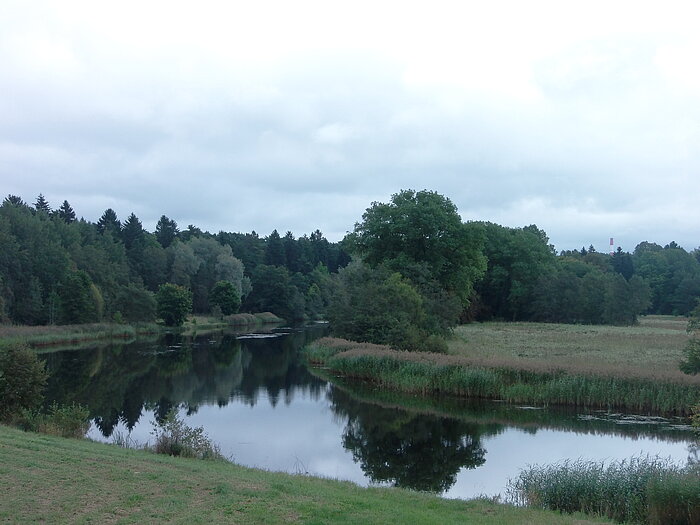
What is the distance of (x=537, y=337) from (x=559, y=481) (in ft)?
139

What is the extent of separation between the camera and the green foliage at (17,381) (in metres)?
17.7

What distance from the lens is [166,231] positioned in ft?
402

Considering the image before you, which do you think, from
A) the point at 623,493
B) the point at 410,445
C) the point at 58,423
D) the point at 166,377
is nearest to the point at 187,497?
the point at 623,493

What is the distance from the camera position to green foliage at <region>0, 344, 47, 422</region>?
17.7 meters

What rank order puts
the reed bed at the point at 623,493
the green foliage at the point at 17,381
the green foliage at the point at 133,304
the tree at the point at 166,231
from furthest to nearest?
the tree at the point at 166,231
the green foliage at the point at 133,304
the green foliage at the point at 17,381
the reed bed at the point at 623,493

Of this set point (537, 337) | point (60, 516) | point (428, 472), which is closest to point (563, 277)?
point (537, 337)

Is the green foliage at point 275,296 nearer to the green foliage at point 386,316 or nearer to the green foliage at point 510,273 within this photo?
the green foliage at point 510,273

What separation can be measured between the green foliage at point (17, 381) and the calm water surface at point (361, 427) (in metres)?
2.40

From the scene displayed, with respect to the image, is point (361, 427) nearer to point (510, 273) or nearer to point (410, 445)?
point (410, 445)

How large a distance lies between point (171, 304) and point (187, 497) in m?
68.2

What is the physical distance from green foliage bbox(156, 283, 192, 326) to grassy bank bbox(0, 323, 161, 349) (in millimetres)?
4763

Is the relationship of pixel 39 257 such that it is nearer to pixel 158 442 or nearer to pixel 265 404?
pixel 265 404

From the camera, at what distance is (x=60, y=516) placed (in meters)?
8.38

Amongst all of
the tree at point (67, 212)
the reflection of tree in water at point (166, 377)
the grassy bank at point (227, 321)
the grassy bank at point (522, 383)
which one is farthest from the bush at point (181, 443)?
the tree at point (67, 212)
